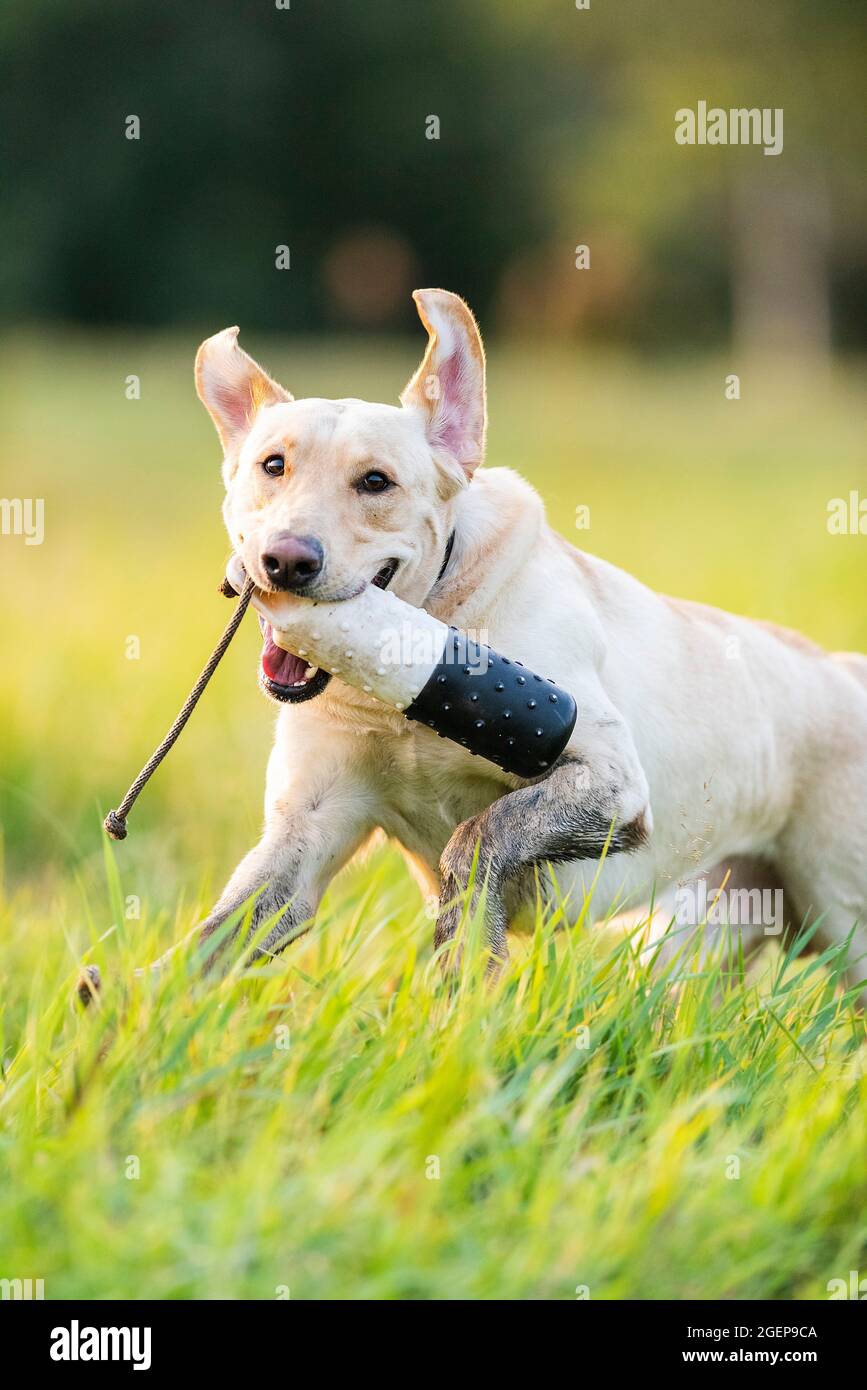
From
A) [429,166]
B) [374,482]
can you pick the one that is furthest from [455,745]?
[429,166]

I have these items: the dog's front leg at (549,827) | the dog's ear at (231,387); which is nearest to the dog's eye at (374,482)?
the dog's ear at (231,387)

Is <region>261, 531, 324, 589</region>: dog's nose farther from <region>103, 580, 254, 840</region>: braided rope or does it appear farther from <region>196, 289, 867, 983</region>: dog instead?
<region>103, 580, 254, 840</region>: braided rope

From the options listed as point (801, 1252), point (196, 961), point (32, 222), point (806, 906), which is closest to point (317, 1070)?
point (196, 961)

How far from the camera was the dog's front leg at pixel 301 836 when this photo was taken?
149 inches

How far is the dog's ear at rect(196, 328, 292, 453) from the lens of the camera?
13.3 ft

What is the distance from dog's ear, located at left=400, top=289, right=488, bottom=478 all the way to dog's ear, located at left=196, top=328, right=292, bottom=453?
1.22 ft

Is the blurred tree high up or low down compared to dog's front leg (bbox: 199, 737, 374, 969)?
up

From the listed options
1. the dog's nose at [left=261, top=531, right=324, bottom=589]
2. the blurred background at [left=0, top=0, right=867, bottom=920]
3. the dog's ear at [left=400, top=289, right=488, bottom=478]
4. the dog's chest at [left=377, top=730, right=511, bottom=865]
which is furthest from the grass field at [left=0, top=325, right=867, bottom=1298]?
the blurred background at [left=0, top=0, right=867, bottom=920]

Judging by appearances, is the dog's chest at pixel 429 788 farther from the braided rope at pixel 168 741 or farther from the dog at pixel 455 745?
the braided rope at pixel 168 741

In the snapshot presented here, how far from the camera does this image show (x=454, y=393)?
13.1 ft

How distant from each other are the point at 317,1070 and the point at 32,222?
107ft

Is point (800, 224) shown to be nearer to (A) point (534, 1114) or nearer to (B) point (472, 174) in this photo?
(B) point (472, 174)

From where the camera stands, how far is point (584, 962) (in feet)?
11.3

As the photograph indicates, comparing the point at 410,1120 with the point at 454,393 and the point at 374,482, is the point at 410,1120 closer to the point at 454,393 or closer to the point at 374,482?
the point at 374,482
